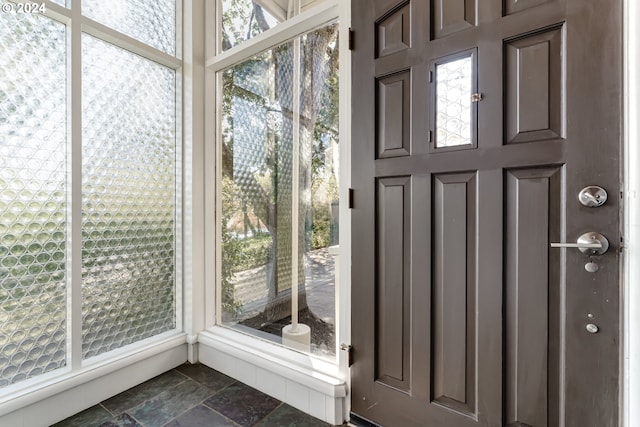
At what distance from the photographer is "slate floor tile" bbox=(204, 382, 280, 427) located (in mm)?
1465

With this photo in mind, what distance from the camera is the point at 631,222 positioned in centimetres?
85

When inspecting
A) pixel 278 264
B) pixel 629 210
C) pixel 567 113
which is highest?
pixel 567 113

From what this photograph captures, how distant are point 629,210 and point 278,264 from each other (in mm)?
1557

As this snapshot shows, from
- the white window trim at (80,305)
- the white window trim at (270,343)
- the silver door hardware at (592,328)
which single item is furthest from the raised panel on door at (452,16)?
the white window trim at (80,305)

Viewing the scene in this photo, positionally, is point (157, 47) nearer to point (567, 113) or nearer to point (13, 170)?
point (13, 170)

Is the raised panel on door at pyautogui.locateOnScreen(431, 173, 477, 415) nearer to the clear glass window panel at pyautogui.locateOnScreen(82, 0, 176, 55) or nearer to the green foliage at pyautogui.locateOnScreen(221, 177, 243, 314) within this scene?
the green foliage at pyautogui.locateOnScreen(221, 177, 243, 314)

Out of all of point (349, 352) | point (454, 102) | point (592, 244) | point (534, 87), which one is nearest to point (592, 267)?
point (592, 244)

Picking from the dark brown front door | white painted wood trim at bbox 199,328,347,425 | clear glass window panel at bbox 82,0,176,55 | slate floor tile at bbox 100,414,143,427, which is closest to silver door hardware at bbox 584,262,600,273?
the dark brown front door

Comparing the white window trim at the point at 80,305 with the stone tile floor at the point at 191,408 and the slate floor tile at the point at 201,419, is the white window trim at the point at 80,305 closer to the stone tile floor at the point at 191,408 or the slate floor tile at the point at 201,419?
the stone tile floor at the point at 191,408

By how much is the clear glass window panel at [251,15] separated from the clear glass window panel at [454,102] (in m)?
0.92

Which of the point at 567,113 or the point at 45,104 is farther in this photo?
the point at 45,104

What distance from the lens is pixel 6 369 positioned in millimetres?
1334

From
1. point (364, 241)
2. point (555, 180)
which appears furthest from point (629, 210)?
point (364, 241)

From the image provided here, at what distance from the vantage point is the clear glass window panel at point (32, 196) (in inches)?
52.2
